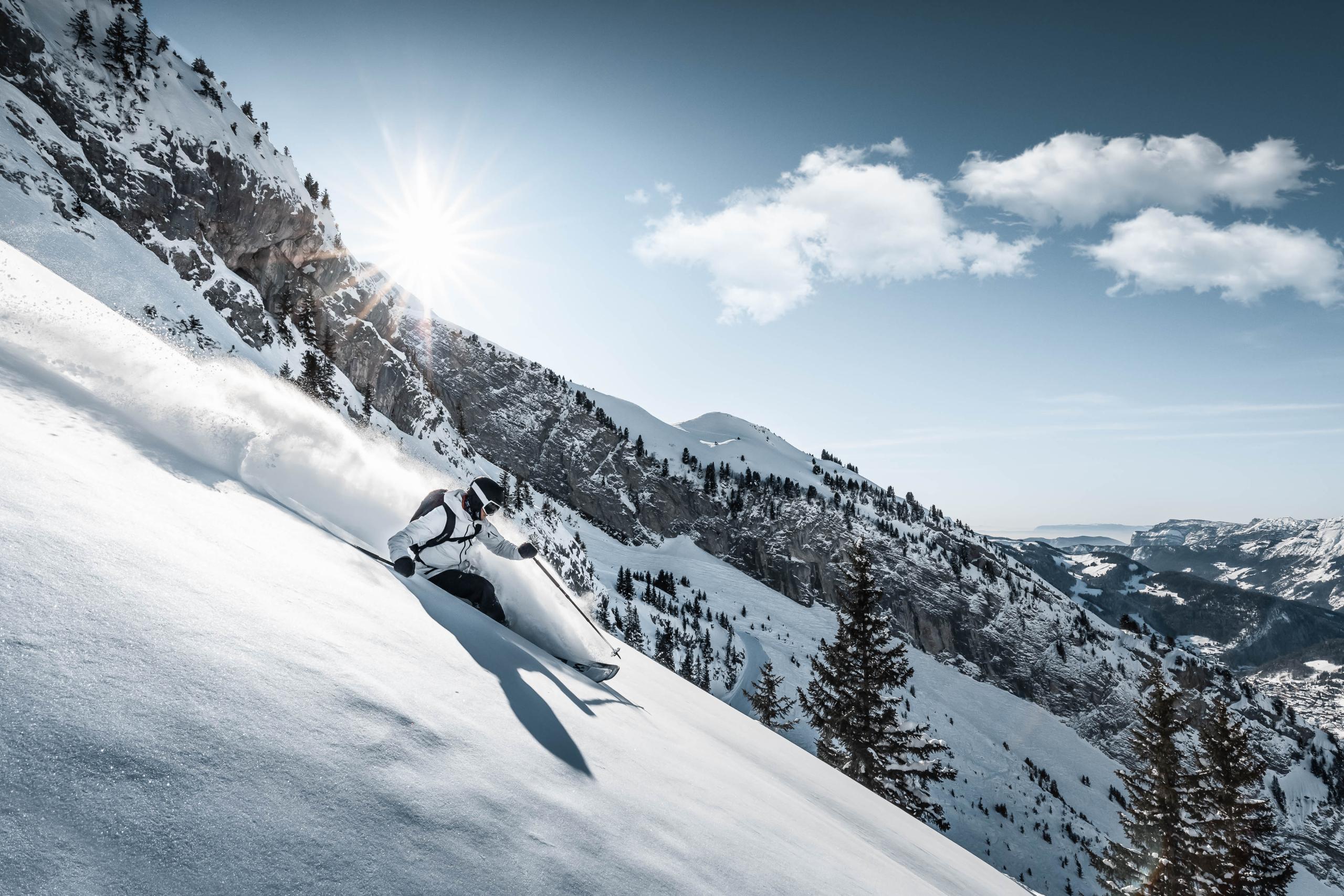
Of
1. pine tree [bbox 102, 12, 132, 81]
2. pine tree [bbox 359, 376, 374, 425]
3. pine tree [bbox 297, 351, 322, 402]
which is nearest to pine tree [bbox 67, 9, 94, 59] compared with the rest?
pine tree [bbox 102, 12, 132, 81]

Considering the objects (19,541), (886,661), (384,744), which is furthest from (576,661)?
(886,661)

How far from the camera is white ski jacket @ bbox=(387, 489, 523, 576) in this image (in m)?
5.93

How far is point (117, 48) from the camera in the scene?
3503cm

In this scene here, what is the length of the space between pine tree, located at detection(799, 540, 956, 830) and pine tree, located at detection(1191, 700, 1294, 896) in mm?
7847

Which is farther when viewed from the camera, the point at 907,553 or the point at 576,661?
the point at 907,553

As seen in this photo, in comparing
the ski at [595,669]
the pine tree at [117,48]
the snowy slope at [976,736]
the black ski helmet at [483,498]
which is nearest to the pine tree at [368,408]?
the pine tree at [117,48]

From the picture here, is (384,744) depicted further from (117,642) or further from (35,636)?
(35,636)

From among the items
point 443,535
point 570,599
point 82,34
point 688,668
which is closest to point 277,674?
point 443,535

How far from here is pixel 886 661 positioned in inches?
771

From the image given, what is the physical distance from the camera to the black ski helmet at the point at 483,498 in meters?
5.98

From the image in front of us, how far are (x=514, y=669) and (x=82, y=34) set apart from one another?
167 ft

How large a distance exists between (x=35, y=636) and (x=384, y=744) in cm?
104

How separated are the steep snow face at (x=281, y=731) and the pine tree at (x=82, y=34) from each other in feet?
147

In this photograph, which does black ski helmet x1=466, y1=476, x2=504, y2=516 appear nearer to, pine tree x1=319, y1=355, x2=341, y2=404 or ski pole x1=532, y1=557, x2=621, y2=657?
ski pole x1=532, y1=557, x2=621, y2=657
